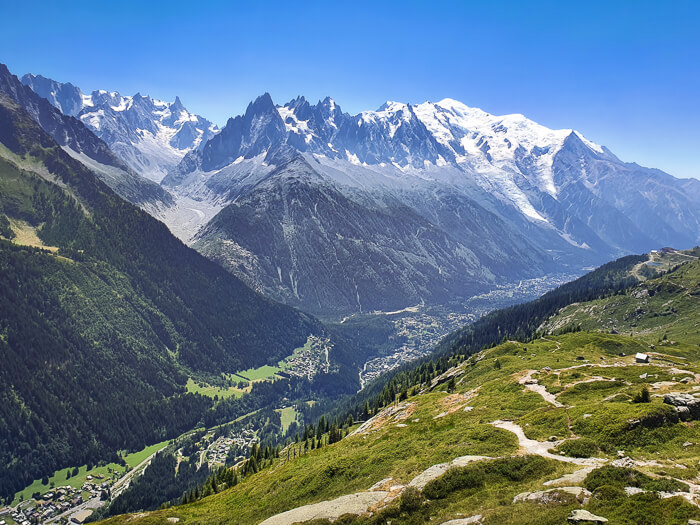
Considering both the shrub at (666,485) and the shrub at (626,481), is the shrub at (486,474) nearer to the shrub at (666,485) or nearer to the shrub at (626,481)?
the shrub at (626,481)

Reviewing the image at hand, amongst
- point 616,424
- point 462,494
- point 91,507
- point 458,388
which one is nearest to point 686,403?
point 616,424

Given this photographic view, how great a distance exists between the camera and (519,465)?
52.1 metres

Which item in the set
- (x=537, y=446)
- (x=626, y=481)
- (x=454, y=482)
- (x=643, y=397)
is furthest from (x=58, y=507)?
(x=626, y=481)

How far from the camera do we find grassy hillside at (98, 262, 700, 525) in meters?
40.8

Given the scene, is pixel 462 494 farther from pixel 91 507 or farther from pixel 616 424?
pixel 91 507

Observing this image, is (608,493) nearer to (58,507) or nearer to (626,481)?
(626,481)

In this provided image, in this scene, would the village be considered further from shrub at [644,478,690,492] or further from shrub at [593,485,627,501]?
shrub at [644,478,690,492]

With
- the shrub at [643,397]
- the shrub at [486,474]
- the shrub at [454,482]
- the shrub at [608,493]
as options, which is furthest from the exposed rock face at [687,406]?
the shrub at [454,482]

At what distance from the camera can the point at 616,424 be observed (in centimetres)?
5841

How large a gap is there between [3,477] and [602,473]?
841 feet

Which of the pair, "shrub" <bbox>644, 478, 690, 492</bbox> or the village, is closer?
"shrub" <bbox>644, 478, 690, 492</bbox>

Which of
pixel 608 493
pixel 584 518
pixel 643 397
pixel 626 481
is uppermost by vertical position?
pixel 584 518

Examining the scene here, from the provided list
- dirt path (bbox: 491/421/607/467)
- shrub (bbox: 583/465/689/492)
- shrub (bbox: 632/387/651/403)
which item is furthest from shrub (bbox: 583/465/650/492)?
shrub (bbox: 632/387/651/403)

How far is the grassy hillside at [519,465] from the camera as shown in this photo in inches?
1604
